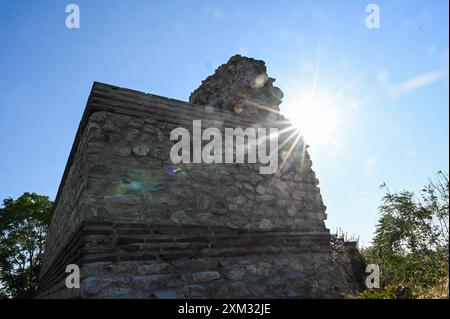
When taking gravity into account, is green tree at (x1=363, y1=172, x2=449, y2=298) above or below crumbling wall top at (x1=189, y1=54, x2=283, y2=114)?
below

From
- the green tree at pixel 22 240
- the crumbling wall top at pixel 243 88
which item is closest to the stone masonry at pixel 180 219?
the crumbling wall top at pixel 243 88

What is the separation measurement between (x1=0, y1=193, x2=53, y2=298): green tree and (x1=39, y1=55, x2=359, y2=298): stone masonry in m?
13.9

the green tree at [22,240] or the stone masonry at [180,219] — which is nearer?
the stone masonry at [180,219]

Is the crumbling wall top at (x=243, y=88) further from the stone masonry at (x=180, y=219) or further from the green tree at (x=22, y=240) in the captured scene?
the green tree at (x=22, y=240)

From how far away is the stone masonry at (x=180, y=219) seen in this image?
3.27m

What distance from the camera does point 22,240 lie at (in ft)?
53.5

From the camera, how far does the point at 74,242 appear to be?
11.6 ft

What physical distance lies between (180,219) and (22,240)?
54.8 ft

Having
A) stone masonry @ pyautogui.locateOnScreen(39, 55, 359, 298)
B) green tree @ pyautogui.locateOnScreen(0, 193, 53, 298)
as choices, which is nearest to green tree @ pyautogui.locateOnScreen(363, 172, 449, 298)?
stone masonry @ pyautogui.locateOnScreen(39, 55, 359, 298)

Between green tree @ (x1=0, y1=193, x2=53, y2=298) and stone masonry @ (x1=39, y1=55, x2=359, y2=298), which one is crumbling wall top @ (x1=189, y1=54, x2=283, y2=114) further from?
green tree @ (x1=0, y1=193, x2=53, y2=298)

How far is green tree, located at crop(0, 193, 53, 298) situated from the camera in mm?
15023

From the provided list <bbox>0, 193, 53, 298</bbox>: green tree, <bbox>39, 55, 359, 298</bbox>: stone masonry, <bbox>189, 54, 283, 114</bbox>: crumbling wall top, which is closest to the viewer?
<bbox>39, 55, 359, 298</bbox>: stone masonry

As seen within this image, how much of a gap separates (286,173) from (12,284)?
16309 millimetres

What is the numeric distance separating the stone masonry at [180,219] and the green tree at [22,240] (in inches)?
549
